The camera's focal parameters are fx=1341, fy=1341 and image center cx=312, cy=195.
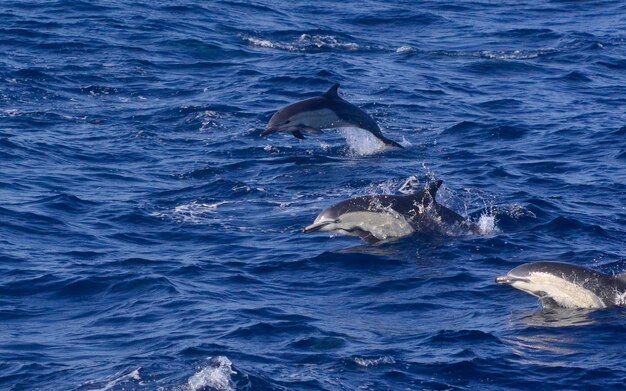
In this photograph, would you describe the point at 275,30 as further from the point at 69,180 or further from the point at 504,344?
the point at 504,344

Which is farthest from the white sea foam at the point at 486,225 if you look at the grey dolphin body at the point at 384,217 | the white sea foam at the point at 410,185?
the white sea foam at the point at 410,185

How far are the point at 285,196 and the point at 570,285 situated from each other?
7511 mm

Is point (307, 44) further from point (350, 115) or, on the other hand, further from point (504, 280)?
point (504, 280)

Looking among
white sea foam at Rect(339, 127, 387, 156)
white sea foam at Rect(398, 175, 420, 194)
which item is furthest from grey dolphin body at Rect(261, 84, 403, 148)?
white sea foam at Rect(398, 175, 420, 194)

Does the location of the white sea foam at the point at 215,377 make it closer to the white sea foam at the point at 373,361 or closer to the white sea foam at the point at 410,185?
the white sea foam at the point at 373,361

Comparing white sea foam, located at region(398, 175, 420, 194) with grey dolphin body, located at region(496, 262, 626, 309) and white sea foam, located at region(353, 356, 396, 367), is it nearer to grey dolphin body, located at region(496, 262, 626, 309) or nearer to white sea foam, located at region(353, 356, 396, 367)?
grey dolphin body, located at region(496, 262, 626, 309)

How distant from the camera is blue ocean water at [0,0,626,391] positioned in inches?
632

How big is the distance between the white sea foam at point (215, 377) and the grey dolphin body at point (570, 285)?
186 inches

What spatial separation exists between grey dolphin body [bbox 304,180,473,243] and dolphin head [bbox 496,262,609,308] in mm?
3229

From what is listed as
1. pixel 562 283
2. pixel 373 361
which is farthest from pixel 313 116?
pixel 373 361

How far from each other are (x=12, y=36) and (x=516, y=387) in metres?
26.2

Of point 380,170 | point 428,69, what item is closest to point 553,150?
point 380,170

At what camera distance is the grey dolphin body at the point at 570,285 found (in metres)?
17.6

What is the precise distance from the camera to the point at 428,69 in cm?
3634
